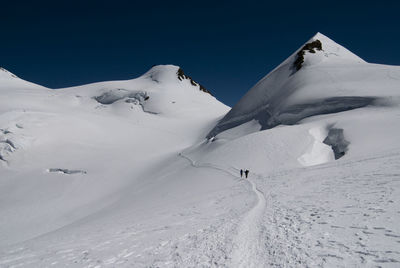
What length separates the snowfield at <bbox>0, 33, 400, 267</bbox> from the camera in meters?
6.82

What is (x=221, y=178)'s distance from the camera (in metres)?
23.0

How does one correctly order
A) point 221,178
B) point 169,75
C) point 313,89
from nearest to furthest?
1. point 221,178
2. point 313,89
3. point 169,75

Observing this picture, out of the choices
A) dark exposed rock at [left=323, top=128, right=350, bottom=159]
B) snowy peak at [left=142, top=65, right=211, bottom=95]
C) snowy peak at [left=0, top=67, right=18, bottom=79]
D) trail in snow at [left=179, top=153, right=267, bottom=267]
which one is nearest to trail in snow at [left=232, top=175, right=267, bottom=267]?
trail in snow at [left=179, top=153, right=267, bottom=267]

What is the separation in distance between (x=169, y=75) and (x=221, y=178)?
333ft

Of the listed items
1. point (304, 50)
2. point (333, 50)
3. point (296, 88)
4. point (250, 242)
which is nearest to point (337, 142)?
point (250, 242)

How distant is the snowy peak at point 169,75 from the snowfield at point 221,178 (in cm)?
3000

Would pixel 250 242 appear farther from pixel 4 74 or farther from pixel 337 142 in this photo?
pixel 4 74

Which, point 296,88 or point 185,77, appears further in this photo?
point 185,77

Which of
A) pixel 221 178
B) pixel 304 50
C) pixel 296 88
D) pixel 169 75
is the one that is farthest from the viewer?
pixel 169 75

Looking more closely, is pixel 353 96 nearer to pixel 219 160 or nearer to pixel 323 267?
pixel 219 160

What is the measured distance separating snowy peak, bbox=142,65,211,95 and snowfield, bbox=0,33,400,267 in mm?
29997

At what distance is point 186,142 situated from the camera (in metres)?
59.0

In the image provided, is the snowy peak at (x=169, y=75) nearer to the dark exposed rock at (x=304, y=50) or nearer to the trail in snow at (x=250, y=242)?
the dark exposed rock at (x=304, y=50)

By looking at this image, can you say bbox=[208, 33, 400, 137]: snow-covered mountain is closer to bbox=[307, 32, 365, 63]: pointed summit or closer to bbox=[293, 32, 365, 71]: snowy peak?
bbox=[293, 32, 365, 71]: snowy peak
